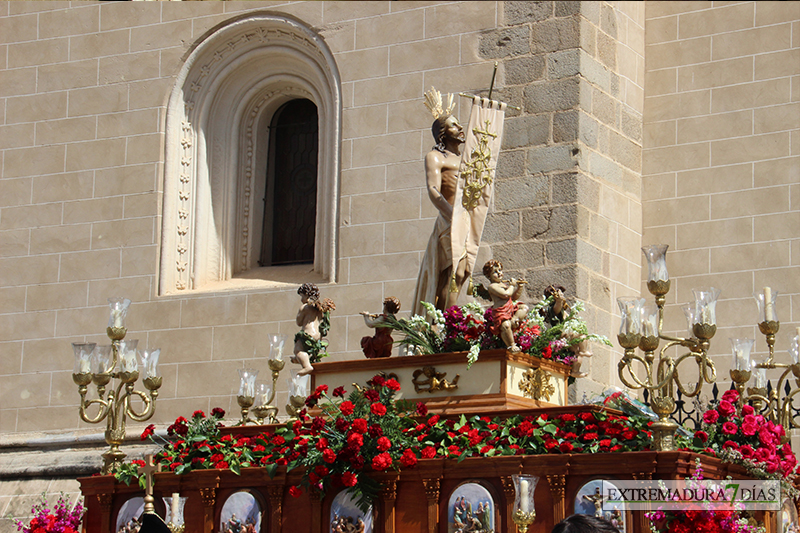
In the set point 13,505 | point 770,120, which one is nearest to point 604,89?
point 770,120

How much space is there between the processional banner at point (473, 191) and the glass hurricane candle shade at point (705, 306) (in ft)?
7.54

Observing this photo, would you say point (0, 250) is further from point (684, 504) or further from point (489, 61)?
point (684, 504)

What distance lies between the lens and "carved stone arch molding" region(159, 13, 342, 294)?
1545 centimetres

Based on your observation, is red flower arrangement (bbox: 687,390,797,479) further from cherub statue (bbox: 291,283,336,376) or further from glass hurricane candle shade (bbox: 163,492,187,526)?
cherub statue (bbox: 291,283,336,376)

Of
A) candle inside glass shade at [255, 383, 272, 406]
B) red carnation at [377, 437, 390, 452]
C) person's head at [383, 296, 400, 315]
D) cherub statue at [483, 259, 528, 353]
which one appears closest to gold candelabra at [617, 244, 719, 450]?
cherub statue at [483, 259, 528, 353]

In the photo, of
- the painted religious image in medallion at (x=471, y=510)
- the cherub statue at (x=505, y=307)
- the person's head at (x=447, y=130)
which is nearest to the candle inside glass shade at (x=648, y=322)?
the cherub statue at (x=505, y=307)

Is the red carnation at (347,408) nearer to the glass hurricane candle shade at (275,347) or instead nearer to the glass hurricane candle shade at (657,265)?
the glass hurricane candle shade at (657,265)

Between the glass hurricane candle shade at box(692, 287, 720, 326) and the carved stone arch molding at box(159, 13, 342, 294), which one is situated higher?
the carved stone arch molding at box(159, 13, 342, 294)

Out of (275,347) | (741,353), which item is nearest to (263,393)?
(275,347)

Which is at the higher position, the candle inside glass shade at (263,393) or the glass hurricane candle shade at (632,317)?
the glass hurricane candle shade at (632,317)

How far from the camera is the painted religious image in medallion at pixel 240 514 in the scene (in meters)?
9.38

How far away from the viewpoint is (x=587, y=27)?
46.2 ft

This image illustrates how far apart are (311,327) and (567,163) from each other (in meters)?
3.72

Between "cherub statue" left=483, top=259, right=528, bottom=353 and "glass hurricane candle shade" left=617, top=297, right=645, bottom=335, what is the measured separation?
108cm
